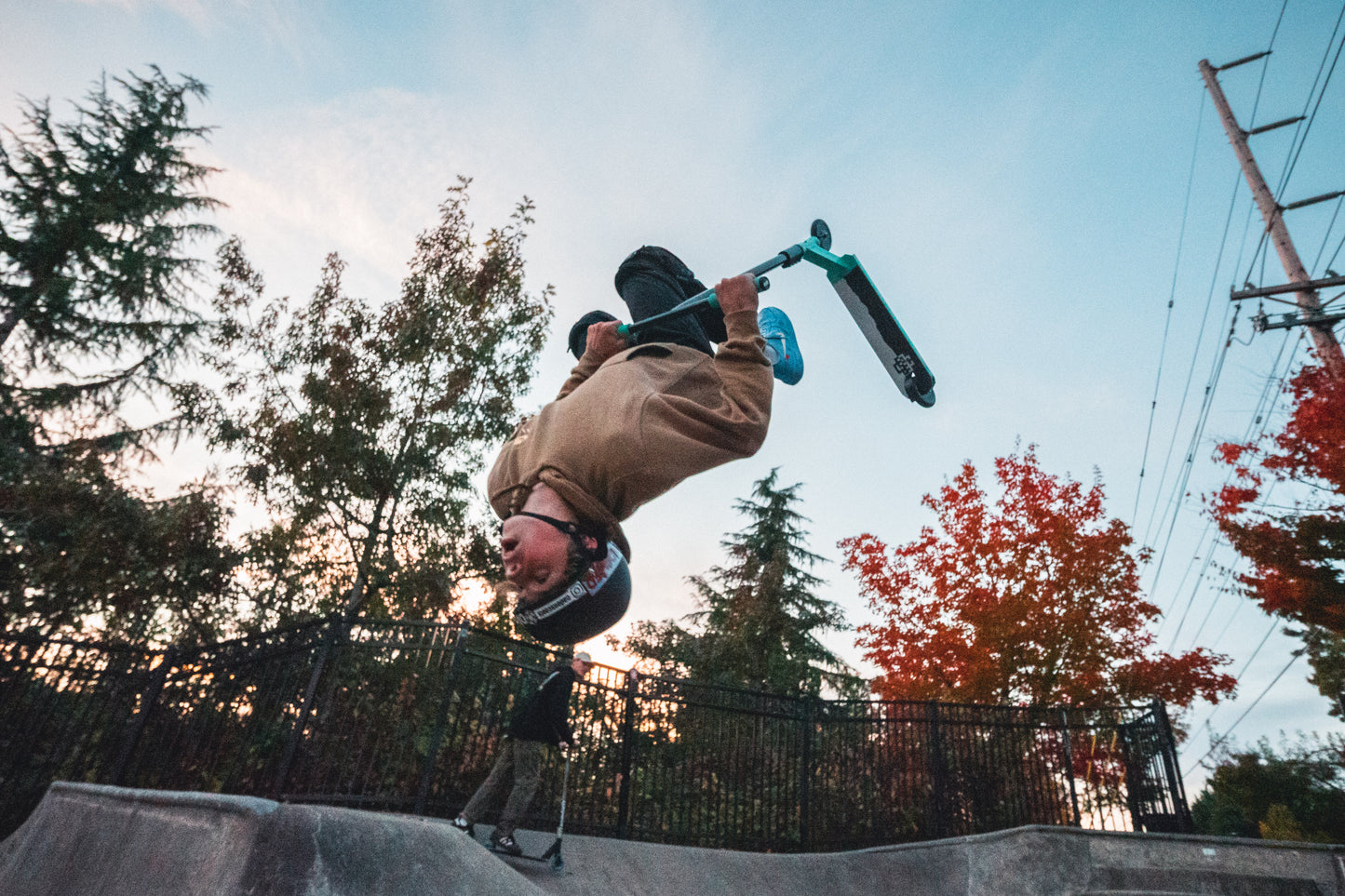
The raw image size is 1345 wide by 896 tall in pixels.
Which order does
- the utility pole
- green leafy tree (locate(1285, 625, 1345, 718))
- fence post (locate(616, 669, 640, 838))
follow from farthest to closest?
green leafy tree (locate(1285, 625, 1345, 718)) < the utility pole < fence post (locate(616, 669, 640, 838))

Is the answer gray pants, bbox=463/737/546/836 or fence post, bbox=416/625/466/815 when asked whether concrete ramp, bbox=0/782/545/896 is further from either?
fence post, bbox=416/625/466/815

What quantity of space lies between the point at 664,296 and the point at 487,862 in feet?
10.2

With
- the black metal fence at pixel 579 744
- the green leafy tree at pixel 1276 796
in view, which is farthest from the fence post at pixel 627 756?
the green leafy tree at pixel 1276 796

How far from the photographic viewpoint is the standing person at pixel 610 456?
2111mm

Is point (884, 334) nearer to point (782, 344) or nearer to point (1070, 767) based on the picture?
point (782, 344)

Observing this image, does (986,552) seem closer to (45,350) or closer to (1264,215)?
(1264,215)

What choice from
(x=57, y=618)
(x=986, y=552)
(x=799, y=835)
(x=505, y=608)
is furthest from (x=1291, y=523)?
(x=57, y=618)

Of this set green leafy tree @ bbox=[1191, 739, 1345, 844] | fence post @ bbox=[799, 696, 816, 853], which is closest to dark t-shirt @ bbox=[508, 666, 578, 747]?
fence post @ bbox=[799, 696, 816, 853]

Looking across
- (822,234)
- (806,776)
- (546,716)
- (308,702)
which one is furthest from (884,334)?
(806,776)

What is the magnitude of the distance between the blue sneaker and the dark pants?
185 millimetres

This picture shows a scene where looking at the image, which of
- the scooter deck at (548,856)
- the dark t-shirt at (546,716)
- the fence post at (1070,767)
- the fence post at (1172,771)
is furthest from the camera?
the fence post at (1070,767)

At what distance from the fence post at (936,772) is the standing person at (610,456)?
8167 millimetres

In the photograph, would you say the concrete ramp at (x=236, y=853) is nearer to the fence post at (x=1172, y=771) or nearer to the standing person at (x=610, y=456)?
the standing person at (x=610, y=456)

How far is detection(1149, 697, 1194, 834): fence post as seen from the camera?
857 cm
